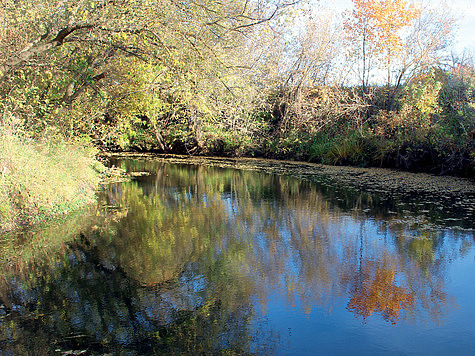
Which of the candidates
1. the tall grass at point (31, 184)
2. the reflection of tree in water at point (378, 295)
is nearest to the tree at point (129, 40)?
the tall grass at point (31, 184)

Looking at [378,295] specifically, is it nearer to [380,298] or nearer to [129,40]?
[380,298]

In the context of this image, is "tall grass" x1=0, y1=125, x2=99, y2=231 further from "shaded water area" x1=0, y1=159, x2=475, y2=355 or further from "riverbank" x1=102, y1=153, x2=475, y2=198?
"riverbank" x1=102, y1=153, x2=475, y2=198

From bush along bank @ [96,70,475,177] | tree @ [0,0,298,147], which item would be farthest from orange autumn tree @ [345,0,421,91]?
tree @ [0,0,298,147]

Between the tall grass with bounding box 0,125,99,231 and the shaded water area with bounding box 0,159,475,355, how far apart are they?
49cm

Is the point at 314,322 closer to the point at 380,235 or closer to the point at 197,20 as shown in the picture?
the point at 380,235

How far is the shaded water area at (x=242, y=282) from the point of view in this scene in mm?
4562

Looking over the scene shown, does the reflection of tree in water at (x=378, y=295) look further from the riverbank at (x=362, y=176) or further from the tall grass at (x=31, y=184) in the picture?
the riverbank at (x=362, y=176)

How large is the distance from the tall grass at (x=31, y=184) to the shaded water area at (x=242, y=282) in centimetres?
49

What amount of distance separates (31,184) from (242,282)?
16.6 ft

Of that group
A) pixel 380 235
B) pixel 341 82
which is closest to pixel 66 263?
pixel 380 235

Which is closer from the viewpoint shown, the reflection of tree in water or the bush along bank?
the reflection of tree in water

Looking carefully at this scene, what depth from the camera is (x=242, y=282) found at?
6.08 metres

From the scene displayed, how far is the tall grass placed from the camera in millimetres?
8495

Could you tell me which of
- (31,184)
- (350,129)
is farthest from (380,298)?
(350,129)
